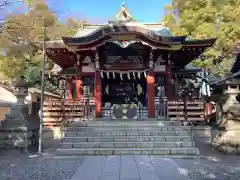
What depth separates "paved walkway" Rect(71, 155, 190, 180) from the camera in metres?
5.87

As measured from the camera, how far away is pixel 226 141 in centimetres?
918

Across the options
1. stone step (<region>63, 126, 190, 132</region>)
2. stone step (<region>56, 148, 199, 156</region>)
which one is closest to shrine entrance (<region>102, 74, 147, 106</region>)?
stone step (<region>63, 126, 190, 132</region>)

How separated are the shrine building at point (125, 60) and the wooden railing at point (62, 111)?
1.87 feet

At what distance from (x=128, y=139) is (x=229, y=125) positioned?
4008 mm

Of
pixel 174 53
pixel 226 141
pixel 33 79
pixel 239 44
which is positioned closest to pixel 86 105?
pixel 174 53

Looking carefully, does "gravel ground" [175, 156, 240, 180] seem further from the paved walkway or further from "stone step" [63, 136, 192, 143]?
"stone step" [63, 136, 192, 143]

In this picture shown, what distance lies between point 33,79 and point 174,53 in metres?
12.1

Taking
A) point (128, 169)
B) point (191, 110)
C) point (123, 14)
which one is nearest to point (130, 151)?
point (128, 169)

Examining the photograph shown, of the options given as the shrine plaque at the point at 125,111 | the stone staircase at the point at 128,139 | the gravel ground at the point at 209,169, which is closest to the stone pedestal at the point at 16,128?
the stone staircase at the point at 128,139

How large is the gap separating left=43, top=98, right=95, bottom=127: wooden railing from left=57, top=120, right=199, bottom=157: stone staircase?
2599 millimetres

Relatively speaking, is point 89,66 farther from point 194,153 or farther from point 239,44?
point 239,44

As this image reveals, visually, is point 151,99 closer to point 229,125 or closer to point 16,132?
point 229,125

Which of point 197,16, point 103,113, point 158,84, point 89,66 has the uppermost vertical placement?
point 197,16

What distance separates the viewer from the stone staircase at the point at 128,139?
854 centimetres
